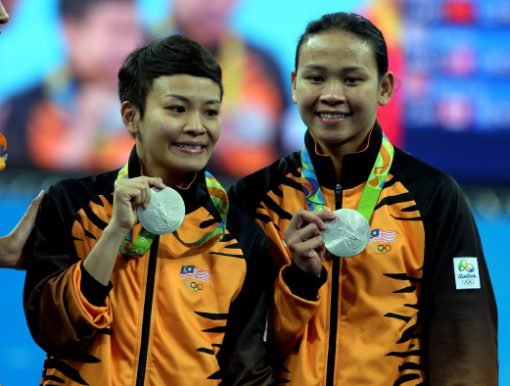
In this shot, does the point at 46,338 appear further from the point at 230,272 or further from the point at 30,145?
the point at 30,145

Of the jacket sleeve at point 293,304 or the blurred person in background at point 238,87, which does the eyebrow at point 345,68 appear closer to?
the jacket sleeve at point 293,304

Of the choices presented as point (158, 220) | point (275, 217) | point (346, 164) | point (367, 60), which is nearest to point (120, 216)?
point (158, 220)

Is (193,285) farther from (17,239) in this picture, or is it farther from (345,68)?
(345,68)

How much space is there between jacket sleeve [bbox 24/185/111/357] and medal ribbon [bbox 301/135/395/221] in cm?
59

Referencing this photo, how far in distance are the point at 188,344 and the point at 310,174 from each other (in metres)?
0.55

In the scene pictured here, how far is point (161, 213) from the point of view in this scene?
2115 millimetres

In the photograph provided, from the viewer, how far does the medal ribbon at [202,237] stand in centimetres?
217

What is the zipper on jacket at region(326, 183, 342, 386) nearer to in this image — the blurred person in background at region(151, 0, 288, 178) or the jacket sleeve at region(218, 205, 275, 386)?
the jacket sleeve at region(218, 205, 275, 386)

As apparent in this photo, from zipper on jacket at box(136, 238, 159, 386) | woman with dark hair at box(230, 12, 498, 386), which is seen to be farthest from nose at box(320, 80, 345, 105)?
zipper on jacket at box(136, 238, 159, 386)

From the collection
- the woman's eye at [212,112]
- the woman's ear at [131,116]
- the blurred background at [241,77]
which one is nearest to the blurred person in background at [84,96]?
the blurred background at [241,77]

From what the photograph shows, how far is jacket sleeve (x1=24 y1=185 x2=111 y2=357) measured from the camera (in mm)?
2041

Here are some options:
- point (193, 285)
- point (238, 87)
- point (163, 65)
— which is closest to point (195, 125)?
point (163, 65)

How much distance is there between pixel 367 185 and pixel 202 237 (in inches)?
17.5

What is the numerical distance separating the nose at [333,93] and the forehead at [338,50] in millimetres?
53
